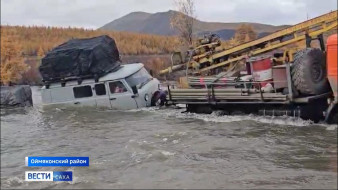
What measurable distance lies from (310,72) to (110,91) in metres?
7.22

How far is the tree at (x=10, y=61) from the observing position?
21.6 meters

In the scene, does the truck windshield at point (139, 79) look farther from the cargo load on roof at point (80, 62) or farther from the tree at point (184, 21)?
the tree at point (184, 21)

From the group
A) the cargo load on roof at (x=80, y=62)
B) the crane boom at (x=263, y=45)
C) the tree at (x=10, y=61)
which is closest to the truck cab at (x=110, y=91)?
the cargo load on roof at (x=80, y=62)

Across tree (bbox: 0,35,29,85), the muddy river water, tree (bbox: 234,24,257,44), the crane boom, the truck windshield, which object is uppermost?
tree (bbox: 234,24,257,44)

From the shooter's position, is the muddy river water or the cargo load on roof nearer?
the muddy river water

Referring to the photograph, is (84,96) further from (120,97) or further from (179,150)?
(179,150)

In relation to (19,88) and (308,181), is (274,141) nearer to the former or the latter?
(308,181)

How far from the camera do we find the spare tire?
387 inches

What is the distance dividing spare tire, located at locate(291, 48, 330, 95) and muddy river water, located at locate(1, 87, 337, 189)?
0.85 meters

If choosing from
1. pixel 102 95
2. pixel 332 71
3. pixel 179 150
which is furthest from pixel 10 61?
pixel 332 71

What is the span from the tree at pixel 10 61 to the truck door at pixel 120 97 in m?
9.06

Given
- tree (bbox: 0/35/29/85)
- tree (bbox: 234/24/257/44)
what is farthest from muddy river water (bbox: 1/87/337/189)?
tree (bbox: 234/24/257/44)

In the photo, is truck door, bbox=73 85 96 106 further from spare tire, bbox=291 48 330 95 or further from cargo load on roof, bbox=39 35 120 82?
spare tire, bbox=291 48 330 95

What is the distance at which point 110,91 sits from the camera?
14805 millimetres
